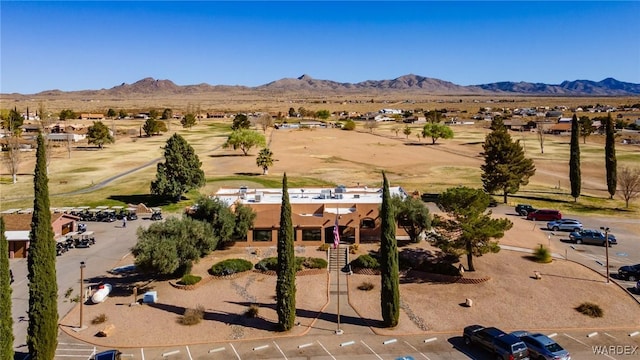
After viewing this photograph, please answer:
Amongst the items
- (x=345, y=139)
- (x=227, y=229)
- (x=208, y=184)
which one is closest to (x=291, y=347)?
(x=227, y=229)

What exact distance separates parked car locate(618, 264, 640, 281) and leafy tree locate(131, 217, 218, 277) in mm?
35953

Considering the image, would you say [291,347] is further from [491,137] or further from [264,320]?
[491,137]

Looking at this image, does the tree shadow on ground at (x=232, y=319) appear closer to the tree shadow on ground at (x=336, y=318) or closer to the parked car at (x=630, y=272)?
the tree shadow on ground at (x=336, y=318)

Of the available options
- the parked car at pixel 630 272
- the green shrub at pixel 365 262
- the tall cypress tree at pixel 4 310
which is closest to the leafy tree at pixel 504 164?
the parked car at pixel 630 272

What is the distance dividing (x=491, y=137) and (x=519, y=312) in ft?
130

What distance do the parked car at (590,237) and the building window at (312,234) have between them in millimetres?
27316

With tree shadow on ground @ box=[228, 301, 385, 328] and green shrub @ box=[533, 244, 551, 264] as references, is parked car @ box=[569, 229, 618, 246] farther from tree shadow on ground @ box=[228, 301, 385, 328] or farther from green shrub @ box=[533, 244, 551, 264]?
tree shadow on ground @ box=[228, 301, 385, 328]

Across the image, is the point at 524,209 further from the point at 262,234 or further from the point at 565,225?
the point at 262,234

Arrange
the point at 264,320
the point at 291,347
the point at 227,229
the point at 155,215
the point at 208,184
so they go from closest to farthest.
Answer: the point at 291,347 < the point at 264,320 < the point at 227,229 < the point at 155,215 < the point at 208,184

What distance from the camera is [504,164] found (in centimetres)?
6762

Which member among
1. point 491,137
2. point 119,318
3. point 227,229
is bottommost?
point 119,318

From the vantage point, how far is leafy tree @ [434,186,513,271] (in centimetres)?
3953

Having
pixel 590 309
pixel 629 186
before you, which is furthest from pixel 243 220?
pixel 629 186

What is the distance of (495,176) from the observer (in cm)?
6806
